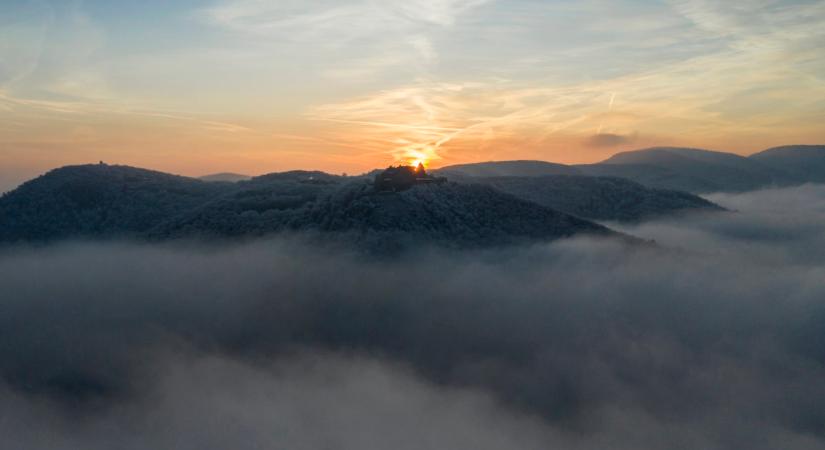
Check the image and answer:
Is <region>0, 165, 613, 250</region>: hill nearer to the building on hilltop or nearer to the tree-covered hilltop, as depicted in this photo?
the tree-covered hilltop

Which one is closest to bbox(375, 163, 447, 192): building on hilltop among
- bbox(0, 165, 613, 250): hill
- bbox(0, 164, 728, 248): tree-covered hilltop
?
bbox(0, 164, 728, 248): tree-covered hilltop

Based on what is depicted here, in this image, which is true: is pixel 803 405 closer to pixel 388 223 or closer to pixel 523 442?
pixel 523 442

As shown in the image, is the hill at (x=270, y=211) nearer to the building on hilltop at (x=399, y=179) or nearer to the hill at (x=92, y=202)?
the hill at (x=92, y=202)

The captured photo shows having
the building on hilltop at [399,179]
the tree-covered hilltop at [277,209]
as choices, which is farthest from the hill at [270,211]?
the building on hilltop at [399,179]

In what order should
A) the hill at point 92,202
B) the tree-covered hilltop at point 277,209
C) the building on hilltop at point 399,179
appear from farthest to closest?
1. the hill at point 92,202
2. the building on hilltop at point 399,179
3. the tree-covered hilltop at point 277,209

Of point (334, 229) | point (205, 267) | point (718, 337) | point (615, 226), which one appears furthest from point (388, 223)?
point (615, 226)

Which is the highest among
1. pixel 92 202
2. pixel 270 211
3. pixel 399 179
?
pixel 399 179

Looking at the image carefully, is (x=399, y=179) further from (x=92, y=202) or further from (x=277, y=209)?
(x=92, y=202)

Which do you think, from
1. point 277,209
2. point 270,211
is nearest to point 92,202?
point 270,211
